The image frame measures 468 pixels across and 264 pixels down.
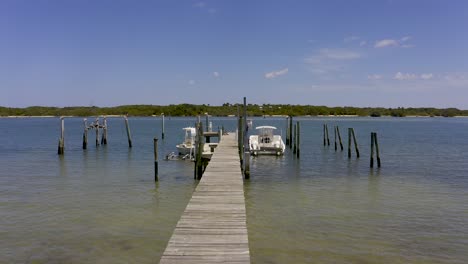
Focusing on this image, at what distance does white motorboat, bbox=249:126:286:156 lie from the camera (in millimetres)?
32125

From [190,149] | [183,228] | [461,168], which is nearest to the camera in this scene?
[183,228]

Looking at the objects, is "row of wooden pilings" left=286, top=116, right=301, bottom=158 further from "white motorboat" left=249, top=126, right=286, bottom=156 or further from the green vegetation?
the green vegetation

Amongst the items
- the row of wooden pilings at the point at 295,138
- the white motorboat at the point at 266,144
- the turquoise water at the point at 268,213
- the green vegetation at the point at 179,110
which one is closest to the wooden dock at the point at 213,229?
the turquoise water at the point at 268,213

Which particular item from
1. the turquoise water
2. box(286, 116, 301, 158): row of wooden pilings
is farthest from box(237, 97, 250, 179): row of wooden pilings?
box(286, 116, 301, 158): row of wooden pilings

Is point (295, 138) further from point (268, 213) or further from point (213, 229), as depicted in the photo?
point (213, 229)

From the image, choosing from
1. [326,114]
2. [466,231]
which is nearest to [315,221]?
[466,231]

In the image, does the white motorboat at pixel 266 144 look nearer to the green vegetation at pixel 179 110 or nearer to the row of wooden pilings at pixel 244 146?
the row of wooden pilings at pixel 244 146

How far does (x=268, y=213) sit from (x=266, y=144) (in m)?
18.8

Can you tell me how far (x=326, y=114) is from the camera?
18838 centimetres

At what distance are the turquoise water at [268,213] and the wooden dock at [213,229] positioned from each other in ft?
4.31

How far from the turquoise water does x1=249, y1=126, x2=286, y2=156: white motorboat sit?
19.1 feet

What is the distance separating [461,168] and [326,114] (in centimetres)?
16507

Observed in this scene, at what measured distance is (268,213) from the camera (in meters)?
14.1

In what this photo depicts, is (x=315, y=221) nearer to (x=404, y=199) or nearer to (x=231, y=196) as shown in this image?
(x=231, y=196)
